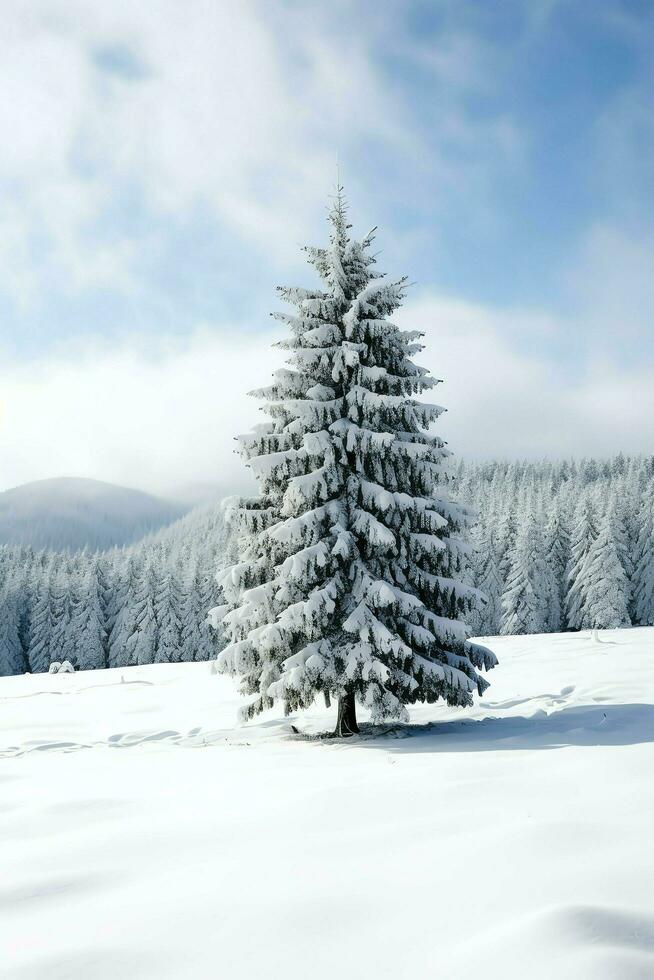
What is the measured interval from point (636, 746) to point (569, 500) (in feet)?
286

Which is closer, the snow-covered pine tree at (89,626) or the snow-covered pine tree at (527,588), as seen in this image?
the snow-covered pine tree at (527,588)

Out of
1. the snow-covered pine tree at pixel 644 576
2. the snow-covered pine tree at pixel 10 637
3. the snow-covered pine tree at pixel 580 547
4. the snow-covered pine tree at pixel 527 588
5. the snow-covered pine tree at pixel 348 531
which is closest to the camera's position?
the snow-covered pine tree at pixel 348 531

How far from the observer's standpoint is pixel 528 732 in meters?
10.3

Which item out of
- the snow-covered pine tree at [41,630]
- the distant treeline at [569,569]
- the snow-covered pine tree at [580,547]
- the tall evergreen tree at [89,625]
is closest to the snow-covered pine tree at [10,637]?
the snow-covered pine tree at [41,630]

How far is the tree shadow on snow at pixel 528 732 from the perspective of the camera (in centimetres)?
908

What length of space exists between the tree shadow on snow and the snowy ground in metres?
0.14

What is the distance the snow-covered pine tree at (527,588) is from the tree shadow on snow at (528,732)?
1832 inches

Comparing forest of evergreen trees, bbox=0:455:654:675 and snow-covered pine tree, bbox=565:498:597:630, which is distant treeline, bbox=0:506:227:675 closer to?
forest of evergreen trees, bbox=0:455:654:675

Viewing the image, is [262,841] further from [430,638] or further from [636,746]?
[430,638]

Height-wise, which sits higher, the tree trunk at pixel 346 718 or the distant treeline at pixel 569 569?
the distant treeline at pixel 569 569

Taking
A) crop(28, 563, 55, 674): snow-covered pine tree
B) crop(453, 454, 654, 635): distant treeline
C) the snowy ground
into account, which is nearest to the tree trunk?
the snowy ground

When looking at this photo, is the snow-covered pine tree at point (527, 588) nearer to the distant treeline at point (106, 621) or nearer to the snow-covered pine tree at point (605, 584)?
the snow-covered pine tree at point (605, 584)

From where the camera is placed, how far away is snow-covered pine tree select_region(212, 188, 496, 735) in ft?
36.7

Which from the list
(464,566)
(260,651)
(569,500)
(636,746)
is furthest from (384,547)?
(569,500)
